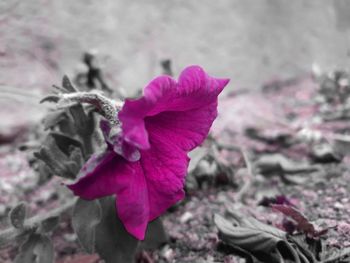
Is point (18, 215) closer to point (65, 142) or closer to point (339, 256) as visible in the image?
point (65, 142)

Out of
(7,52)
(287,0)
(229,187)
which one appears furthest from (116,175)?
(287,0)

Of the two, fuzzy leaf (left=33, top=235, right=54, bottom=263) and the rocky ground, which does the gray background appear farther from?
fuzzy leaf (left=33, top=235, right=54, bottom=263)

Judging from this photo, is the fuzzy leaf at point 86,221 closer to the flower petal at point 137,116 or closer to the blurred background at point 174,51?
the flower petal at point 137,116

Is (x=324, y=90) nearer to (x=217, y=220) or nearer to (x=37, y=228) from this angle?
(x=217, y=220)

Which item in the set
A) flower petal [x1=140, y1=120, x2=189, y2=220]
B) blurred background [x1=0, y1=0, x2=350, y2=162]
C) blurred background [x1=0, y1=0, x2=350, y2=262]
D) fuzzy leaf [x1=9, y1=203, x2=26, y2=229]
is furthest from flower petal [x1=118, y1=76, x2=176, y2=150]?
blurred background [x1=0, y1=0, x2=350, y2=162]

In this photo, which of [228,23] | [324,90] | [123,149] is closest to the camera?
[123,149]
